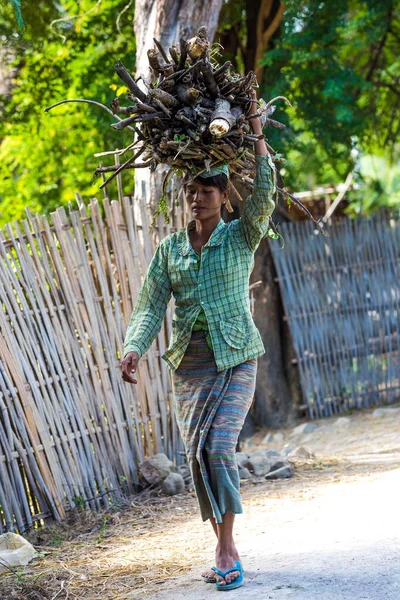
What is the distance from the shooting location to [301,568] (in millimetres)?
3455

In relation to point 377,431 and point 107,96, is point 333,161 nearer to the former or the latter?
point 107,96

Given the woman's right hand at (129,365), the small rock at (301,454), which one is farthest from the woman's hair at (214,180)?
the small rock at (301,454)

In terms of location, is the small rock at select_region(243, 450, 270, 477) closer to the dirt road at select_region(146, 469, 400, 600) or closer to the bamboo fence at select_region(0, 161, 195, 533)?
the bamboo fence at select_region(0, 161, 195, 533)

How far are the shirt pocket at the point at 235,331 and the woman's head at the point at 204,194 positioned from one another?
489 mm

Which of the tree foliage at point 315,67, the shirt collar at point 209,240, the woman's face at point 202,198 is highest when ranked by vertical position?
the tree foliage at point 315,67

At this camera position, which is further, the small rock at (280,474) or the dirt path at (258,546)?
the small rock at (280,474)

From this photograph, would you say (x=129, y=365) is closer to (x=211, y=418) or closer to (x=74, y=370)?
(x=211, y=418)

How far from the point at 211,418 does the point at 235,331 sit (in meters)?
0.40

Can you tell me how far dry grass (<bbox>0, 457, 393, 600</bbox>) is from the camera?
12.1 ft

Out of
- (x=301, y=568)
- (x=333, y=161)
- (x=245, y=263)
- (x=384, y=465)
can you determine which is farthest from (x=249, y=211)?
(x=333, y=161)

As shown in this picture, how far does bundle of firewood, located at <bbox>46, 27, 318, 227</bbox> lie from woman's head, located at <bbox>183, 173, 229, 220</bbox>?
0.05 meters

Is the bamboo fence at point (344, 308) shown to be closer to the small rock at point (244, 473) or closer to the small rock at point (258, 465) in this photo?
the small rock at point (258, 465)

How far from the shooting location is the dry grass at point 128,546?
369 centimetres

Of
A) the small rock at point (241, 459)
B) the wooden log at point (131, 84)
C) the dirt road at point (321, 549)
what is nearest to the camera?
the dirt road at point (321, 549)
